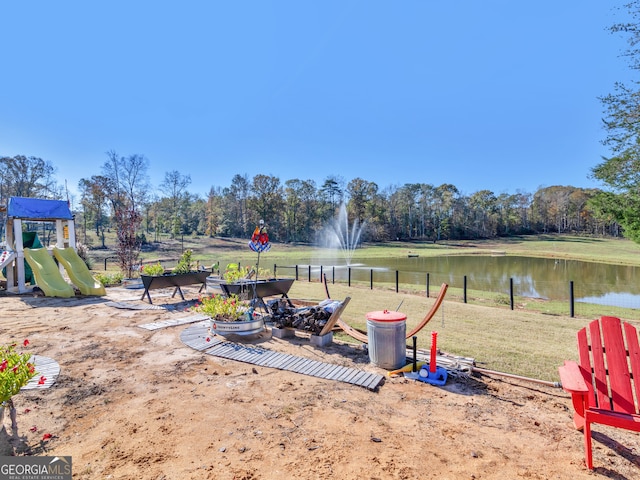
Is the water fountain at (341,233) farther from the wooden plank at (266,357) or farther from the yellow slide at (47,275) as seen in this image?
the wooden plank at (266,357)

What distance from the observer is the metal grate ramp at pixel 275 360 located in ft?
12.0

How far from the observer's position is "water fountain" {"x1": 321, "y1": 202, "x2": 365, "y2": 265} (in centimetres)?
4425

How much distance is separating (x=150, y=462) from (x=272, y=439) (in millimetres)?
837

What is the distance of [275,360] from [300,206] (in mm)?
44133

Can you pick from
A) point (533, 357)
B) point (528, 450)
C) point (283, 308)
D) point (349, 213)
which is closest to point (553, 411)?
point (528, 450)

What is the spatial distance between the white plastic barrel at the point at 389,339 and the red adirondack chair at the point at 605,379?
1684mm

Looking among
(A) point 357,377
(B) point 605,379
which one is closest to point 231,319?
(A) point 357,377

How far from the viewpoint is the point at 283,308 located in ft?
18.3

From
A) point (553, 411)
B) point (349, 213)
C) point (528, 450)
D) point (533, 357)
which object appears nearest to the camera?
point (528, 450)

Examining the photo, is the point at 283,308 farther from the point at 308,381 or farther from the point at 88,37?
the point at 88,37

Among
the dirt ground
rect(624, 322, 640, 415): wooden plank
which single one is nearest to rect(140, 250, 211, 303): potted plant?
the dirt ground

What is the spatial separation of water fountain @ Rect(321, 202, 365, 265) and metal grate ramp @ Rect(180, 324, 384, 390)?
3793 cm

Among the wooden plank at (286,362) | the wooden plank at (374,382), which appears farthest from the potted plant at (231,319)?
the wooden plank at (374,382)

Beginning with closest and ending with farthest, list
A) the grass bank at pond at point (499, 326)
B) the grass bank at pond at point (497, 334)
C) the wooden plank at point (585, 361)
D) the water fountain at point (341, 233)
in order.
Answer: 1. the wooden plank at point (585, 361)
2. the grass bank at pond at point (497, 334)
3. the grass bank at pond at point (499, 326)
4. the water fountain at point (341, 233)
